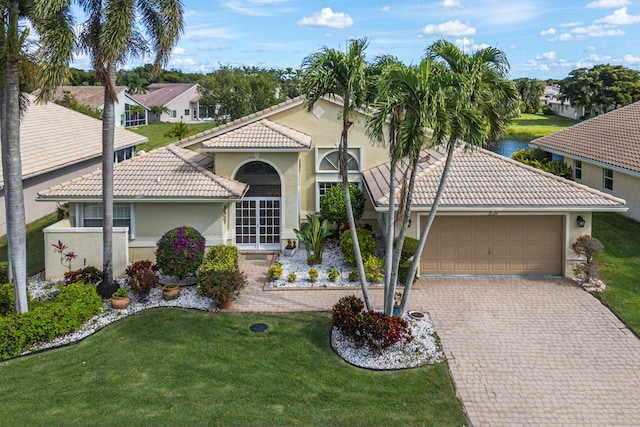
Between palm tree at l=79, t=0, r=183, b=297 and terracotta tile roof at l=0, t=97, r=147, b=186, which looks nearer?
palm tree at l=79, t=0, r=183, b=297

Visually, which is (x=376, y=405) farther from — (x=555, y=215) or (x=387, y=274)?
(x=555, y=215)

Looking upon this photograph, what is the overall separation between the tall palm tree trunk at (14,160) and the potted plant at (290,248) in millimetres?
9599

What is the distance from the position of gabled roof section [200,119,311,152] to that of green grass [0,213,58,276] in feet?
24.5

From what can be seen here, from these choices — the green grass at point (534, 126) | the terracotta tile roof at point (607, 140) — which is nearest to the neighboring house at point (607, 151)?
the terracotta tile roof at point (607, 140)

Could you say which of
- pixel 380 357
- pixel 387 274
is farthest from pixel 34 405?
pixel 387 274

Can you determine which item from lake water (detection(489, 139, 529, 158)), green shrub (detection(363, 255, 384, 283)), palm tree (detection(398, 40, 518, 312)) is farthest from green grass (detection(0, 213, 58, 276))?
lake water (detection(489, 139, 529, 158))

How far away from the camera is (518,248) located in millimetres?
18422

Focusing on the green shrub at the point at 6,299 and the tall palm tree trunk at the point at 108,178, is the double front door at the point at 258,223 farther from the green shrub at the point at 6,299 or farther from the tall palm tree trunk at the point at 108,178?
the green shrub at the point at 6,299

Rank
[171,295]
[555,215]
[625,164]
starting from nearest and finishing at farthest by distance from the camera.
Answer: [171,295]
[555,215]
[625,164]

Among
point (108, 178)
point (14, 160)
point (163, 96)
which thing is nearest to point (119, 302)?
point (108, 178)

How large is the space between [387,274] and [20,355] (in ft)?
29.4

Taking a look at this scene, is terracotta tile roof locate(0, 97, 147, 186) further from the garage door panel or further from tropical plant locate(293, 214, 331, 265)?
the garage door panel

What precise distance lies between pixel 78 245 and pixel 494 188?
1412 cm

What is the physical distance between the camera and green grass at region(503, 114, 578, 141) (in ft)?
224
